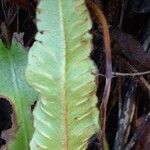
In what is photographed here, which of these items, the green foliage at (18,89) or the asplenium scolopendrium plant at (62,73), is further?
the green foliage at (18,89)

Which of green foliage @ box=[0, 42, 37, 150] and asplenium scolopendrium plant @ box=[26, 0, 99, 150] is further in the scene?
green foliage @ box=[0, 42, 37, 150]

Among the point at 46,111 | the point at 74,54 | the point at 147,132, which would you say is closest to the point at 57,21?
the point at 74,54

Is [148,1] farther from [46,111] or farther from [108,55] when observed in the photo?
[46,111]

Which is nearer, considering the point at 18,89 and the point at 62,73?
the point at 62,73

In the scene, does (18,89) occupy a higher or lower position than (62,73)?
lower
